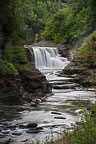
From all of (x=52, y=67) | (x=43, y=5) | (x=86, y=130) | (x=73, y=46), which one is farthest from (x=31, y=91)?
(x=43, y=5)

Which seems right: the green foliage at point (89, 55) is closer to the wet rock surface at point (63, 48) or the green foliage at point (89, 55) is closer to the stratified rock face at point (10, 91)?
the wet rock surface at point (63, 48)

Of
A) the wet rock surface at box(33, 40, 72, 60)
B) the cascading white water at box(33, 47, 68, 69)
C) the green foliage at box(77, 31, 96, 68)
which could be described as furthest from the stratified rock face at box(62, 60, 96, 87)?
the wet rock surface at box(33, 40, 72, 60)

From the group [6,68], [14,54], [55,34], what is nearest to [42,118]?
[6,68]

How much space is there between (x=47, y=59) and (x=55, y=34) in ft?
57.8

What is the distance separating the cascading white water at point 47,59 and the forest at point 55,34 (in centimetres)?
360

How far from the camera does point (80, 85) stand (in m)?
34.3

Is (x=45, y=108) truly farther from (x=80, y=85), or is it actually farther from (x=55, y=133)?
(x=80, y=85)

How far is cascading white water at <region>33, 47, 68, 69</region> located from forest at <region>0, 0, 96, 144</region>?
3.60 metres

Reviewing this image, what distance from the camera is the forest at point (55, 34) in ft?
32.7

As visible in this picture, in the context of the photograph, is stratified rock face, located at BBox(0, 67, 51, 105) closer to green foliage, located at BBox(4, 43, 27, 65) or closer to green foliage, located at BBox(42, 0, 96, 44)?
green foliage, located at BBox(4, 43, 27, 65)

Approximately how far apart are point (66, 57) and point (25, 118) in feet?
129

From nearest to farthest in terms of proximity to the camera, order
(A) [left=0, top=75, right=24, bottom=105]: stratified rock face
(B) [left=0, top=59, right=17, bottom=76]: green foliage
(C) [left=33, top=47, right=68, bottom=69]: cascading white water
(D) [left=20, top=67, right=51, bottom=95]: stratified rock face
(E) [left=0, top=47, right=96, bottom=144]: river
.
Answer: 1. (E) [left=0, top=47, right=96, bottom=144]: river
2. (A) [left=0, top=75, right=24, bottom=105]: stratified rock face
3. (B) [left=0, top=59, right=17, bottom=76]: green foliage
4. (D) [left=20, top=67, right=51, bottom=95]: stratified rock face
5. (C) [left=33, top=47, right=68, bottom=69]: cascading white water

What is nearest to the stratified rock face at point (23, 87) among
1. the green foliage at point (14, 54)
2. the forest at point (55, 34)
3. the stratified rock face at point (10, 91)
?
the stratified rock face at point (10, 91)

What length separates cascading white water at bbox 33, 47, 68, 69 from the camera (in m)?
49.9
